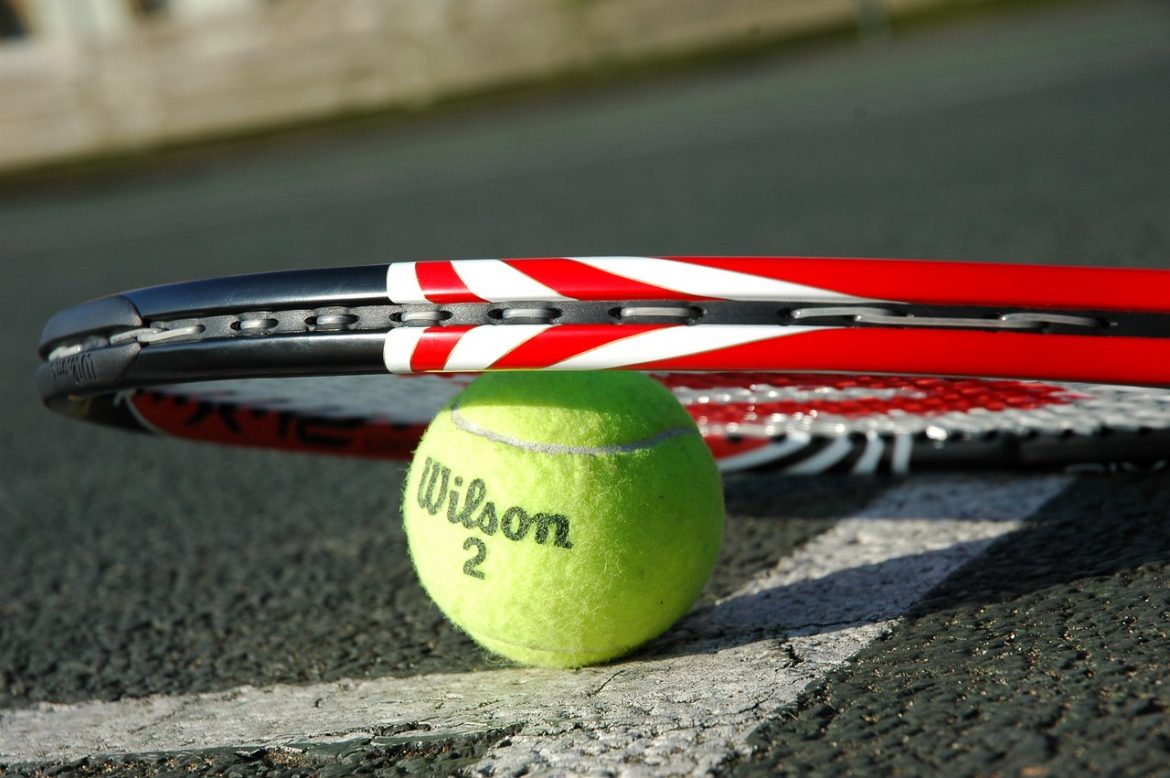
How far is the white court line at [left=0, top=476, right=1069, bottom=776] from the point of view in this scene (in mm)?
1417

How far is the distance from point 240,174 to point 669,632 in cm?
1017

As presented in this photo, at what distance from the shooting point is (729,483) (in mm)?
2418

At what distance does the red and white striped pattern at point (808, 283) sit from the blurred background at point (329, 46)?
521 inches

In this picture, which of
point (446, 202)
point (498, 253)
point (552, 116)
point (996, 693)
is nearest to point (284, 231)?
point (446, 202)

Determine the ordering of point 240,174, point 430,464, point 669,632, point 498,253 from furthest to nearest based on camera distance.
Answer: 1. point 240,174
2. point 498,253
3. point 669,632
4. point 430,464

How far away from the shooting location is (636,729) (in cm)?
144

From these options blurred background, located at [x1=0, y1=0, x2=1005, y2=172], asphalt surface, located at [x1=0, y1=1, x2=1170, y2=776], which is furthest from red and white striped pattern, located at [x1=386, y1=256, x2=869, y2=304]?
blurred background, located at [x1=0, y1=0, x2=1005, y2=172]

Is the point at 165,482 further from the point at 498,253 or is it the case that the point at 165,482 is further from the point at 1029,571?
the point at 498,253

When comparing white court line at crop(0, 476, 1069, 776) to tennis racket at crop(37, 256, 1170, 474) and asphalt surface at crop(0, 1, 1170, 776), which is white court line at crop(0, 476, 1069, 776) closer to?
asphalt surface at crop(0, 1, 1170, 776)

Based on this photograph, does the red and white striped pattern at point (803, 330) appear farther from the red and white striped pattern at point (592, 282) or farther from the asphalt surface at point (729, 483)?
the asphalt surface at point (729, 483)

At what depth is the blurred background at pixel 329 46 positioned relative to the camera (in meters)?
14.0

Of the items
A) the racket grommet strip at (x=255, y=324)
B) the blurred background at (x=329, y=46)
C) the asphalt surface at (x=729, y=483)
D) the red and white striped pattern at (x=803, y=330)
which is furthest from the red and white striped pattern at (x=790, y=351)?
the blurred background at (x=329, y=46)

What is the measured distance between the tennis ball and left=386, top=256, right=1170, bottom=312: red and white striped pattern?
25 cm

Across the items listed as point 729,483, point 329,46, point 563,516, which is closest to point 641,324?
point 563,516
